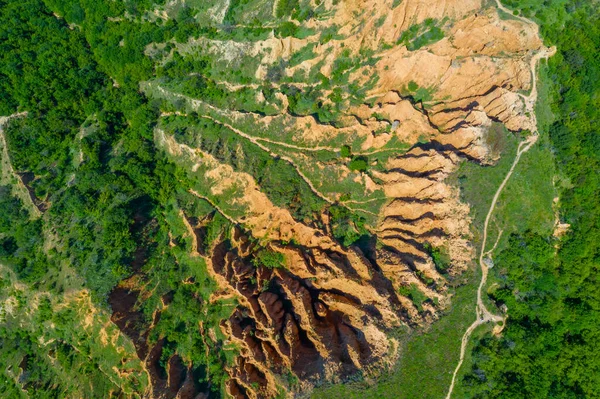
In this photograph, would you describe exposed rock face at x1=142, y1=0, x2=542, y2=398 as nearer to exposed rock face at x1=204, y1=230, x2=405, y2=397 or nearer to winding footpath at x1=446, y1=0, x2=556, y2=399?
exposed rock face at x1=204, y1=230, x2=405, y2=397

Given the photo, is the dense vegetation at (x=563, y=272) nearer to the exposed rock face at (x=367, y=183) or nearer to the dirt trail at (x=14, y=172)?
the exposed rock face at (x=367, y=183)

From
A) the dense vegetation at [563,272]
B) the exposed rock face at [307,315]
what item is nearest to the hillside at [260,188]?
the exposed rock face at [307,315]

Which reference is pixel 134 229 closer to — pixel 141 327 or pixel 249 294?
pixel 141 327

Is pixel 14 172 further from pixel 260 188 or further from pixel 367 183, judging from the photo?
pixel 367 183

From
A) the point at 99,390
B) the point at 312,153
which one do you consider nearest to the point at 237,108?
the point at 312,153

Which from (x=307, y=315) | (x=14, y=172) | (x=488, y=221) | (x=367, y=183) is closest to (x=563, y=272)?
(x=488, y=221)

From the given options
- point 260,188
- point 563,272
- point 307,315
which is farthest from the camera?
point 260,188
